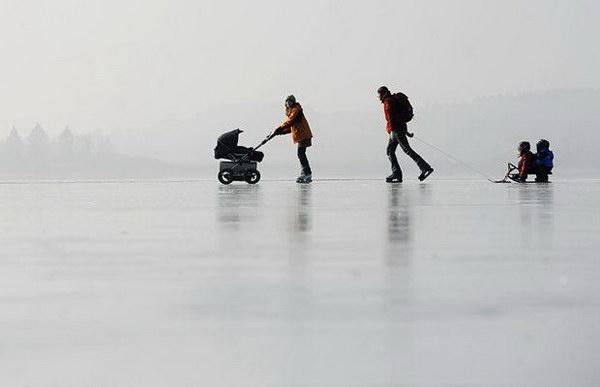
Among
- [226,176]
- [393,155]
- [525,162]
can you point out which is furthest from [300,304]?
[525,162]

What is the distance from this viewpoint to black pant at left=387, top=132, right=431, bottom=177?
2230 centimetres

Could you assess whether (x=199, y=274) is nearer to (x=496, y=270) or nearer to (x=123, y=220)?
(x=496, y=270)

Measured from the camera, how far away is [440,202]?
14.9 m

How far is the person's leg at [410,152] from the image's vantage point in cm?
2228

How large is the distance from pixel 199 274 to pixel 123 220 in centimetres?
513

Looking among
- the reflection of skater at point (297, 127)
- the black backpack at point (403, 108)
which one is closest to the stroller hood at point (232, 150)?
the reflection of skater at point (297, 127)

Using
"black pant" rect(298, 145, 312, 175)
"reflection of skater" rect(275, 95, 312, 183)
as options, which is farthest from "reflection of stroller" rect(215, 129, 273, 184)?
"black pant" rect(298, 145, 312, 175)

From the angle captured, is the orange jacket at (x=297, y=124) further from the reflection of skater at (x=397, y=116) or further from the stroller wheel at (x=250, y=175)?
the reflection of skater at (x=397, y=116)

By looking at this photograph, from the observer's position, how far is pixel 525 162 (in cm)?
2325

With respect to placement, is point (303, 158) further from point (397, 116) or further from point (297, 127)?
point (397, 116)

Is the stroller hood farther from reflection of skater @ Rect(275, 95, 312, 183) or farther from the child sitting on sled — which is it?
the child sitting on sled

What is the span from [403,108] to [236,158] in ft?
11.0

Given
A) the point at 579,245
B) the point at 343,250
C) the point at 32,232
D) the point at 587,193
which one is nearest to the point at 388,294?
the point at 343,250

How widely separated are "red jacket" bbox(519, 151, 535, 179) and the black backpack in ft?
8.50
